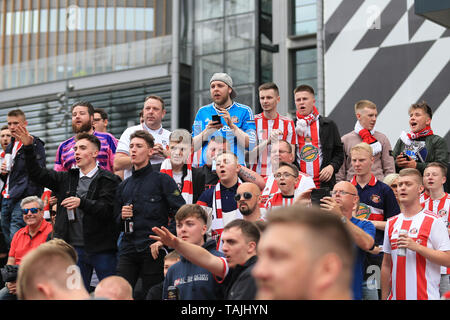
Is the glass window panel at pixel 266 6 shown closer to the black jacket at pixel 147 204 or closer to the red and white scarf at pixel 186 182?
the red and white scarf at pixel 186 182

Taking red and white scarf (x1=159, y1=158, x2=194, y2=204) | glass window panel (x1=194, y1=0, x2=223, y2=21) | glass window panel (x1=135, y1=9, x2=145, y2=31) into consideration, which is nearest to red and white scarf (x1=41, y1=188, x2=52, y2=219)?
red and white scarf (x1=159, y1=158, x2=194, y2=204)

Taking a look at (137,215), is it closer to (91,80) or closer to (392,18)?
(392,18)

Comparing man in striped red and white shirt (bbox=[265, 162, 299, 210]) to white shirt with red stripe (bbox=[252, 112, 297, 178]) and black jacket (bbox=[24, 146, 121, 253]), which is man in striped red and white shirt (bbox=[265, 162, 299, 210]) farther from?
black jacket (bbox=[24, 146, 121, 253])

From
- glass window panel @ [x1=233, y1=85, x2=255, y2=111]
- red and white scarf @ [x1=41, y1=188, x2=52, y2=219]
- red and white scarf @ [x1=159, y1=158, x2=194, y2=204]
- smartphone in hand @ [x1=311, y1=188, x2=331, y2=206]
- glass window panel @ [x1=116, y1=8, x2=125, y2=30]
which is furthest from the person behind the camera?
glass window panel @ [x1=116, y1=8, x2=125, y2=30]

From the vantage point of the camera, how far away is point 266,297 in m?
2.64

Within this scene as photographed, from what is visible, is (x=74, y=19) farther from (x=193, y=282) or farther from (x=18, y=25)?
(x=193, y=282)

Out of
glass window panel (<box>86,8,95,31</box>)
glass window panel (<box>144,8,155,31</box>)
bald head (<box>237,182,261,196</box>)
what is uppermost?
glass window panel (<box>86,8,95,31</box>)

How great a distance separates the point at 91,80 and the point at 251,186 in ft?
70.1

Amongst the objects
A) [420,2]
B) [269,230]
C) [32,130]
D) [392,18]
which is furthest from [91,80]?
[269,230]

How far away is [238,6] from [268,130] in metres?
17.4

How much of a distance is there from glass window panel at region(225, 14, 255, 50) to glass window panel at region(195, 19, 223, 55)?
1.13 ft

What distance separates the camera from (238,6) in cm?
2581

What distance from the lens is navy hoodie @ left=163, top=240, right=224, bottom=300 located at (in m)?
5.99

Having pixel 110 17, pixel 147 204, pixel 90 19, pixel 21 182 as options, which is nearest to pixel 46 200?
pixel 21 182
